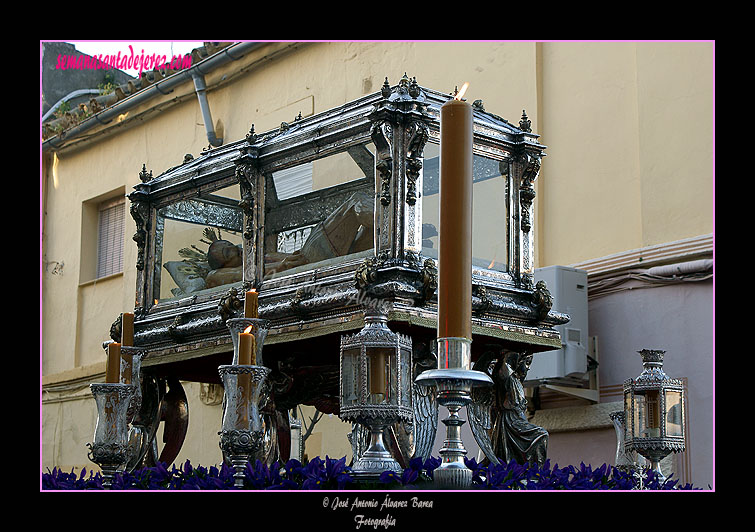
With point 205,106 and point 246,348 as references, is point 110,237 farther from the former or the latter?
point 246,348

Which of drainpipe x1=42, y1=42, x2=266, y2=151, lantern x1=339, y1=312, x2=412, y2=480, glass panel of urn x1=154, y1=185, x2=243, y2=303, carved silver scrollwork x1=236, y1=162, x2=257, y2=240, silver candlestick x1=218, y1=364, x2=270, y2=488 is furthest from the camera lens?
drainpipe x1=42, y1=42, x2=266, y2=151

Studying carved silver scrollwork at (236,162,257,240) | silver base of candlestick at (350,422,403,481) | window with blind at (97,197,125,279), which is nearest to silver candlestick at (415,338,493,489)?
silver base of candlestick at (350,422,403,481)

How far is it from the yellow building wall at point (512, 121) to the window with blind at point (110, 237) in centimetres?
14

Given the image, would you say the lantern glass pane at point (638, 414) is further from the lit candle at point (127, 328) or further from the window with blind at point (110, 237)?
the window with blind at point (110, 237)

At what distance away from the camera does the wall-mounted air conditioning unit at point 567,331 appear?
5879mm

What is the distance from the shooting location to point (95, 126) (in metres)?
10.2

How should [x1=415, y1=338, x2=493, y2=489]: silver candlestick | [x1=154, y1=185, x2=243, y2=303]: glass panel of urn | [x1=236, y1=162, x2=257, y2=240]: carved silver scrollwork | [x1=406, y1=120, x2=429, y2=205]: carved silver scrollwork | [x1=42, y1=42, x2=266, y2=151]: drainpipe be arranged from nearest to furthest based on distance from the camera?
[x1=415, y1=338, x2=493, y2=489]: silver candlestick
[x1=406, y1=120, x2=429, y2=205]: carved silver scrollwork
[x1=236, y1=162, x2=257, y2=240]: carved silver scrollwork
[x1=154, y1=185, x2=243, y2=303]: glass panel of urn
[x1=42, y1=42, x2=266, y2=151]: drainpipe

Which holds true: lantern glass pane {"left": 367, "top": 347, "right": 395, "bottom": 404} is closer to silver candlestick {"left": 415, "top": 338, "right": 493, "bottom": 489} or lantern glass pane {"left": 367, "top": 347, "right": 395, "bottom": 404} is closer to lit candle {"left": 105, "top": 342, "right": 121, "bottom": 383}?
silver candlestick {"left": 415, "top": 338, "right": 493, "bottom": 489}

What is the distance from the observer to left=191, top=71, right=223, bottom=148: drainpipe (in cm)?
905

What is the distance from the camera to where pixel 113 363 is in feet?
10.7

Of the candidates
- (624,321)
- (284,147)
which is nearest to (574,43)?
(624,321)

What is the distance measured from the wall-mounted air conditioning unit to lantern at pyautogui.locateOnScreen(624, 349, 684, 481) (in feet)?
8.33

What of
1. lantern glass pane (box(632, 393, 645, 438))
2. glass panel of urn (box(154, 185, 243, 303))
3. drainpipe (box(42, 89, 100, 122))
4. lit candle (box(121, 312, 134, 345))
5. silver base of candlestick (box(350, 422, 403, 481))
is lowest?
silver base of candlestick (box(350, 422, 403, 481))
